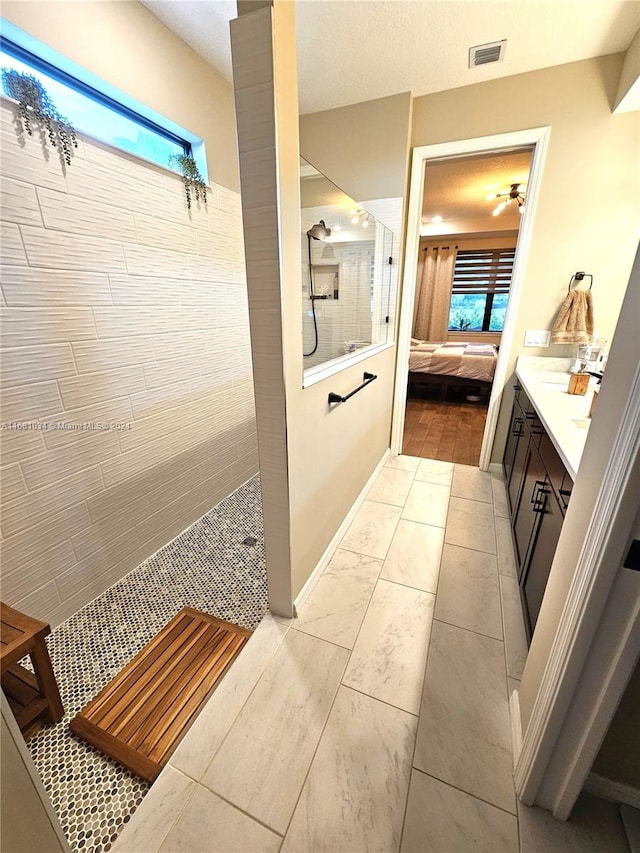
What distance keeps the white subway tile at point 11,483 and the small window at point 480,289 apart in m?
7.12

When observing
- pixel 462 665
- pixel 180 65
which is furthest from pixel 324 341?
pixel 180 65

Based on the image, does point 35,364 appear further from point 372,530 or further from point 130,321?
point 372,530

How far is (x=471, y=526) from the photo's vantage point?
7.20 feet

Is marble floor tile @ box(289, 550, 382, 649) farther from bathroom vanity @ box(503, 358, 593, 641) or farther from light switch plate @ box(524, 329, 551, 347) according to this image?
light switch plate @ box(524, 329, 551, 347)

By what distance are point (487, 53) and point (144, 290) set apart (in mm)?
2358

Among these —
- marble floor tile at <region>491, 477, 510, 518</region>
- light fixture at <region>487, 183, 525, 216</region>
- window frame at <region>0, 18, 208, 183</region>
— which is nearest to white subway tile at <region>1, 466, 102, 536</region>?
window frame at <region>0, 18, 208, 183</region>

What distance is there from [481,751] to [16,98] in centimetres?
272

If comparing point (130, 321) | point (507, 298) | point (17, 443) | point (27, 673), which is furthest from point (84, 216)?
point (507, 298)

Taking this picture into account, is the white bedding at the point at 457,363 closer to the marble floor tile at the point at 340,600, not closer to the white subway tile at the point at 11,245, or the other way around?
the marble floor tile at the point at 340,600

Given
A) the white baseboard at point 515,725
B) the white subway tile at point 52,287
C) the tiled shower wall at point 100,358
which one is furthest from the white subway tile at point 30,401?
the white baseboard at point 515,725

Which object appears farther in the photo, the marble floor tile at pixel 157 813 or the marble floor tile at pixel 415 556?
the marble floor tile at pixel 415 556

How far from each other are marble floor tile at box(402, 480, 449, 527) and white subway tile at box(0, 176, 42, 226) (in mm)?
2398

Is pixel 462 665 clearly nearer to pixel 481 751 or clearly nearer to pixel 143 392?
pixel 481 751

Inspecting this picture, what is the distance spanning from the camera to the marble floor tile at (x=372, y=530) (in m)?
2.00
